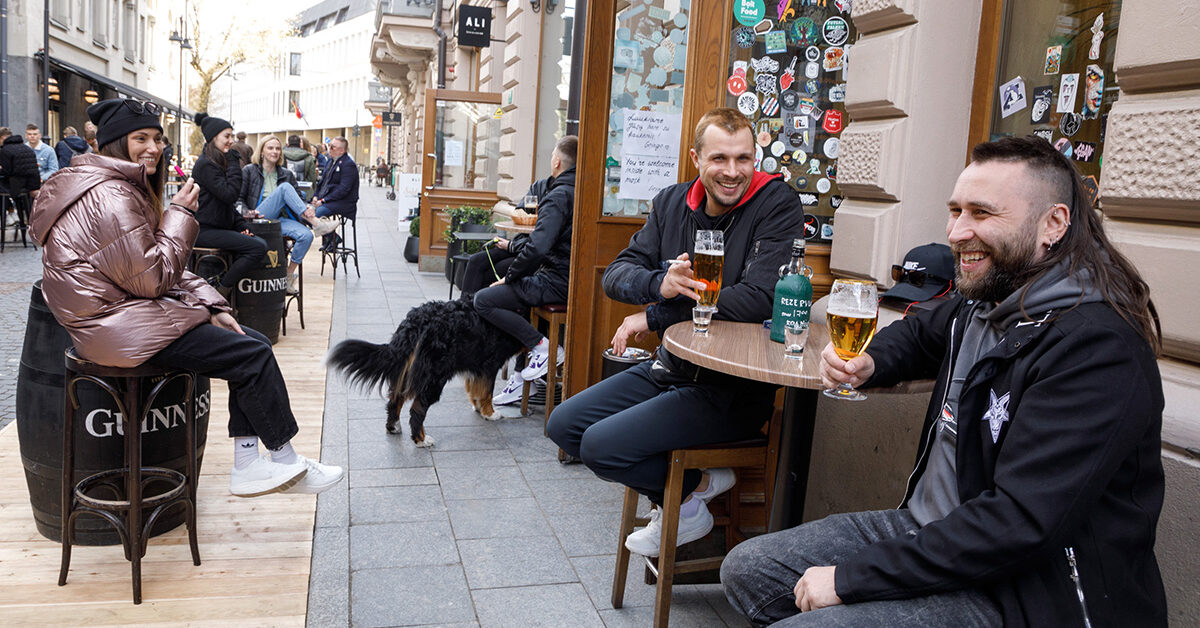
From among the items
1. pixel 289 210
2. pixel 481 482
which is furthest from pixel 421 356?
pixel 289 210

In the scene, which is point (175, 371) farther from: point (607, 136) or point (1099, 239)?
point (1099, 239)

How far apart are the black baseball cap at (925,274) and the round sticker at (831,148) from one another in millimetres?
1170

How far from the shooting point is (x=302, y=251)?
922 cm

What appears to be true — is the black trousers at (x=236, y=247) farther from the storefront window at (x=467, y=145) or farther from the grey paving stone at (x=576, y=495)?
the storefront window at (x=467, y=145)

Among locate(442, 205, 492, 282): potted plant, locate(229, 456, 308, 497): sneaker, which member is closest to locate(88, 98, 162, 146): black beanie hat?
locate(229, 456, 308, 497): sneaker

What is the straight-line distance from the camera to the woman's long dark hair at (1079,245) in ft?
5.88

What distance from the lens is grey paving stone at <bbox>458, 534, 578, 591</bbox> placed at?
11.3 feet

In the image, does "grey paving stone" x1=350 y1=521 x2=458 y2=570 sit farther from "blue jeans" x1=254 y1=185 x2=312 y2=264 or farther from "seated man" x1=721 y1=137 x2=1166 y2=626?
"blue jeans" x1=254 y1=185 x2=312 y2=264

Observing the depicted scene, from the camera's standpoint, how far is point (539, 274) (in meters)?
5.64

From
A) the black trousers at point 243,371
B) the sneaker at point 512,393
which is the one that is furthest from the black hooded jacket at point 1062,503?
the sneaker at point 512,393

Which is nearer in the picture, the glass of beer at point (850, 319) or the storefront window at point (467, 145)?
the glass of beer at point (850, 319)

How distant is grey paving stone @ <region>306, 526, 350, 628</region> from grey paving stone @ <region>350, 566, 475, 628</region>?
37 millimetres

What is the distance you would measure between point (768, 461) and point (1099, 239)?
55.3 inches

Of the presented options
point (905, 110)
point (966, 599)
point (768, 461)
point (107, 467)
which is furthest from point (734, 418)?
point (107, 467)
